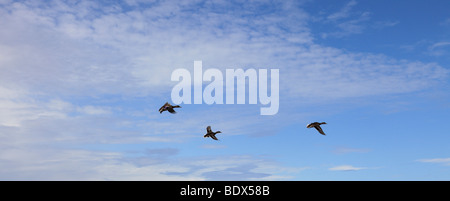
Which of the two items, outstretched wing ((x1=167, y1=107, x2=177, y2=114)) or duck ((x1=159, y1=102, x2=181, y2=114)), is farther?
outstretched wing ((x1=167, y1=107, x2=177, y2=114))

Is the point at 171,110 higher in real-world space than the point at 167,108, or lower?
lower

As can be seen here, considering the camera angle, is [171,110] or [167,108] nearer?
[167,108]

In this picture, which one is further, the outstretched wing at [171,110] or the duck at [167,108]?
the outstretched wing at [171,110]
